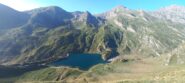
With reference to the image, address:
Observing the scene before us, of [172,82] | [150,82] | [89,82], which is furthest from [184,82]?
[89,82]

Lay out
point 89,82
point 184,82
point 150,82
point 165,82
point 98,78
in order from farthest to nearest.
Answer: point 98,78 → point 89,82 → point 150,82 → point 165,82 → point 184,82

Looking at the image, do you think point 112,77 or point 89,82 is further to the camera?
point 112,77

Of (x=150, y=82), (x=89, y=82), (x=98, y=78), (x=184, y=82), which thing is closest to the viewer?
(x=184, y=82)

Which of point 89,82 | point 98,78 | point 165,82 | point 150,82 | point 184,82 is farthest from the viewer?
point 98,78

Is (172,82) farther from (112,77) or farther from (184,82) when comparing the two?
(112,77)

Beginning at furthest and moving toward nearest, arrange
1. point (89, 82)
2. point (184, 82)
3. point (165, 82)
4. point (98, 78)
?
point (98, 78) < point (89, 82) < point (165, 82) < point (184, 82)

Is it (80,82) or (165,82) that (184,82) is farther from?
(80,82)

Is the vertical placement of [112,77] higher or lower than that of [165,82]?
lower

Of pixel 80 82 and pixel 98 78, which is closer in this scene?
pixel 80 82

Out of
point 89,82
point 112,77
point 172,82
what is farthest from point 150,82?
point 112,77
